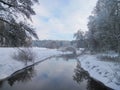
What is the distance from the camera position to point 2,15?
11.7 metres

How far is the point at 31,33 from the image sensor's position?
12555mm

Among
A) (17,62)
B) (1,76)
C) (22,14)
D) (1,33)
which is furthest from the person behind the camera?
(17,62)

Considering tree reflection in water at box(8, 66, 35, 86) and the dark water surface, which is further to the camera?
tree reflection in water at box(8, 66, 35, 86)

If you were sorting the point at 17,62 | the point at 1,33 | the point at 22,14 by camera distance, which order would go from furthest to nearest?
the point at 17,62 → the point at 22,14 → the point at 1,33

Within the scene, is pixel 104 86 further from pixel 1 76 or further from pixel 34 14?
pixel 1 76

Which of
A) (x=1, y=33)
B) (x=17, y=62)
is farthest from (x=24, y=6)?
(x=17, y=62)

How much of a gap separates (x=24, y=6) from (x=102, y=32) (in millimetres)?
15825

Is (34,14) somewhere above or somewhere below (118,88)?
above

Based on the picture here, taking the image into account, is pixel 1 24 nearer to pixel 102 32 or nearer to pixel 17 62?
pixel 17 62

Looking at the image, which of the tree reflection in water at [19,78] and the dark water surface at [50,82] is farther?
the tree reflection in water at [19,78]

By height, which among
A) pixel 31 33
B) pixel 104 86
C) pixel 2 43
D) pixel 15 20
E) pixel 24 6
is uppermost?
pixel 24 6

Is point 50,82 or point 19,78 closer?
point 50,82

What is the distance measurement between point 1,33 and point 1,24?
0.69 meters

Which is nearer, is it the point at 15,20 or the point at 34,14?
the point at 15,20
